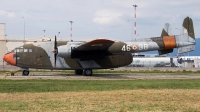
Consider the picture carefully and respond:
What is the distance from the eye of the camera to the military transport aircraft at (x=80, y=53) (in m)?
35.7

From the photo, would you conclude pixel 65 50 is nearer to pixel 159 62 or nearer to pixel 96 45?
pixel 96 45

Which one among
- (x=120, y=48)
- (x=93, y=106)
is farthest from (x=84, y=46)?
(x=93, y=106)

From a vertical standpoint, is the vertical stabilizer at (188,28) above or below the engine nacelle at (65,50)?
above

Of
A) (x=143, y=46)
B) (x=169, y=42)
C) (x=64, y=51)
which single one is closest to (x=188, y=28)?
(x=169, y=42)

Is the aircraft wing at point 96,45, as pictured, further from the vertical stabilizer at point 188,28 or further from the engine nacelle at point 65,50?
the vertical stabilizer at point 188,28

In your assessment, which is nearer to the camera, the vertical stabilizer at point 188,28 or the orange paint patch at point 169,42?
the orange paint patch at point 169,42

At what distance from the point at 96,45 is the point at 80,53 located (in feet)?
8.11

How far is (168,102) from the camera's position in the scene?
14891 mm

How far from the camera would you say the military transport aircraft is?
35.7 metres

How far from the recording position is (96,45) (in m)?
34.6

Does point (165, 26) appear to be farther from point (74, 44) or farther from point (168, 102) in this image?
point (168, 102)

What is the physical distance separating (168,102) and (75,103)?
4274 mm

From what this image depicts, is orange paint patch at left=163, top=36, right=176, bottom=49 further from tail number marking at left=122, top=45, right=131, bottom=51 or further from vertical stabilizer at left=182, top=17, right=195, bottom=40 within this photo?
tail number marking at left=122, top=45, right=131, bottom=51

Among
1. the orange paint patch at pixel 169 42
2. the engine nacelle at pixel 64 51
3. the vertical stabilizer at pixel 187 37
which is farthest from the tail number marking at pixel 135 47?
the engine nacelle at pixel 64 51
